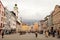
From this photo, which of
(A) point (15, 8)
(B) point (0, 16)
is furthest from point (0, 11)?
(A) point (15, 8)

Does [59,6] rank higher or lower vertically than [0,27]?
higher

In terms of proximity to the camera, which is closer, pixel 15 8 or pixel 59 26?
pixel 59 26

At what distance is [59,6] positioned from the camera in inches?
3684

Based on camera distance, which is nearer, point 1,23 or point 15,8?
point 1,23

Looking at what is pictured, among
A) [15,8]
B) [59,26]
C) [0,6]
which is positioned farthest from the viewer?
[15,8]

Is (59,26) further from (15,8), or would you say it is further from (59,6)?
(15,8)

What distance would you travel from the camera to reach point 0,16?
90.4 m

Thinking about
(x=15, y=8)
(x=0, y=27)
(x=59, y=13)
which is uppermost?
(x=15, y=8)

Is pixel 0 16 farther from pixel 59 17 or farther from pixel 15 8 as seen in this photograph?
pixel 15 8

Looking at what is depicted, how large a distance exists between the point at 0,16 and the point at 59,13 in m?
27.4

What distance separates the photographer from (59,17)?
89.5 m

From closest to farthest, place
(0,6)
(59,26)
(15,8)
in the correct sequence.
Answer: (59,26), (0,6), (15,8)

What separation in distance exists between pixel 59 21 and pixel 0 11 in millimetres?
27691

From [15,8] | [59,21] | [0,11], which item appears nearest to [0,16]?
[0,11]
